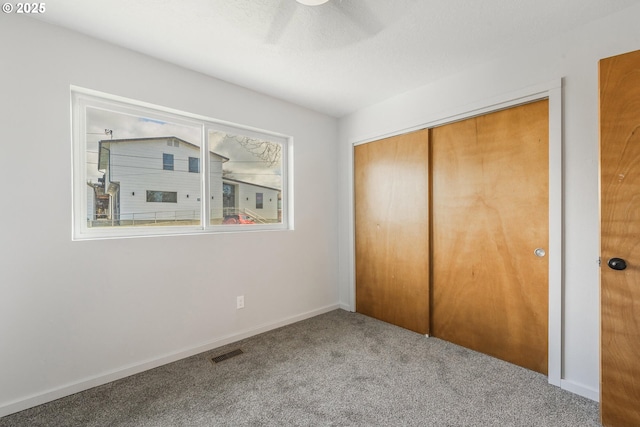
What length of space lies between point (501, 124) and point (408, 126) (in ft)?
2.65

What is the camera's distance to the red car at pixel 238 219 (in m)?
2.76

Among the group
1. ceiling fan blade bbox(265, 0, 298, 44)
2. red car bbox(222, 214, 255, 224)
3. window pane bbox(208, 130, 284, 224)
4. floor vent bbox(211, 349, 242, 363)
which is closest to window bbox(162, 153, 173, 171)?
window pane bbox(208, 130, 284, 224)

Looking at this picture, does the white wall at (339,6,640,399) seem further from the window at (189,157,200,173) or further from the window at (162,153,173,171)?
the window at (162,153,173,171)

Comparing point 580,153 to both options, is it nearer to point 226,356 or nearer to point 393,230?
point 393,230

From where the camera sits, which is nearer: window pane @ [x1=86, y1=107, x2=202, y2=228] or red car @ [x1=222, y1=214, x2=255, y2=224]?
window pane @ [x1=86, y1=107, x2=202, y2=228]

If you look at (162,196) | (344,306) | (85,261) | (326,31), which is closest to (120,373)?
(85,261)

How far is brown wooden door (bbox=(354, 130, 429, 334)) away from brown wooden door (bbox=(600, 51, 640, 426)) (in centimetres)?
129

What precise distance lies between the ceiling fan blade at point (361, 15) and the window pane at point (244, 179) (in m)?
1.53

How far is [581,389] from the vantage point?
1.82 metres

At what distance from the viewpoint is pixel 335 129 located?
3.54 m

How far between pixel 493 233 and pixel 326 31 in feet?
6.51

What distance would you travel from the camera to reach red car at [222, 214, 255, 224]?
276 cm

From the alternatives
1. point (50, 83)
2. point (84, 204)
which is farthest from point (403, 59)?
point (84, 204)

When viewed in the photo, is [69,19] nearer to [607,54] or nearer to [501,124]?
[501,124]
